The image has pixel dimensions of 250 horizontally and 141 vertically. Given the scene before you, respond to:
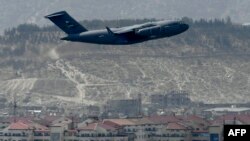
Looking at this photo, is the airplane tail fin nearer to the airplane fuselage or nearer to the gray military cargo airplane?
the gray military cargo airplane

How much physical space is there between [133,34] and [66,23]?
684 centimetres

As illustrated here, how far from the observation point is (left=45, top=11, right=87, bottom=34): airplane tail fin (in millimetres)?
130250

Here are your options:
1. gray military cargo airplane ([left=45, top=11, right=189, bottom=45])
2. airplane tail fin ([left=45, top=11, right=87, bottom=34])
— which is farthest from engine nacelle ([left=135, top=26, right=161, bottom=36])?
airplane tail fin ([left=45, top=11, right=87, bottom=34])

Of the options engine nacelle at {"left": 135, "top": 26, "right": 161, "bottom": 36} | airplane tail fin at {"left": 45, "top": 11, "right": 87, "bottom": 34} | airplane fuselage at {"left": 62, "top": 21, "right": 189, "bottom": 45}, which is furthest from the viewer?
airplane tail fin at {"left": 45, "top": 11, "right": 87, "bottom": 34}

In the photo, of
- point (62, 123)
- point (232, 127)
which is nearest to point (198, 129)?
point (62, 123)

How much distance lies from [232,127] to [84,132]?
9920 centimetres

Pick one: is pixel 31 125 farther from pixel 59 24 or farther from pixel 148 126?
pixel 59 24

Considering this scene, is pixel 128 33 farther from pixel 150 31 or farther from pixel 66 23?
pixel 66 23

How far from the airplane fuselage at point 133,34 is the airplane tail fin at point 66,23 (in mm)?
1711

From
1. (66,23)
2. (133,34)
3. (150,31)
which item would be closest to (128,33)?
(133,34)

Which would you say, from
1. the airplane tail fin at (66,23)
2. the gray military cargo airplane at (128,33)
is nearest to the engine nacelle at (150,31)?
the gray military cargo airplane at (128,33)

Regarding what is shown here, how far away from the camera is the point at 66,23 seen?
13288 centimetres

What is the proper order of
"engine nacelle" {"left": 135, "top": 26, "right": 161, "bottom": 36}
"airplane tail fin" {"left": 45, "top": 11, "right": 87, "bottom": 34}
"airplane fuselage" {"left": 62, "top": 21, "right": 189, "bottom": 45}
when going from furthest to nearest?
"airplane tail fin" {"left": 45, "top": 11, "right": 87, "bottom": 34} < "engine nacelle" {"left": 135, "top": 26, "right": 161, "bottom": 36} < "airplane fuselage" {"left": 62, "top": 21, "right": 189, "bottom": 45}

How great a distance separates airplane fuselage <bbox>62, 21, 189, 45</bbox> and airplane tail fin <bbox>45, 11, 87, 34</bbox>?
1711 millimetres
